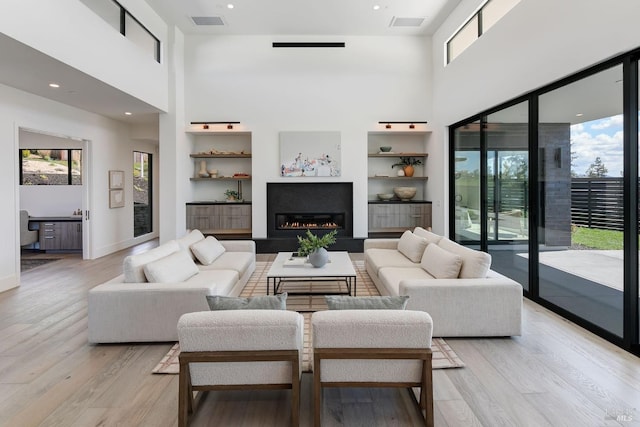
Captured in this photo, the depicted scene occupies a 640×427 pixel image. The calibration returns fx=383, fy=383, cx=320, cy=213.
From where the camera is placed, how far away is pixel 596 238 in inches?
A: 141

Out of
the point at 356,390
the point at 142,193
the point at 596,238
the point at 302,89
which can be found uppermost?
the point at 302,89

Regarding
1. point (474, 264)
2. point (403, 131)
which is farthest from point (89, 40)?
point (403, 131)

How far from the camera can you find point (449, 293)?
3398 millimetres

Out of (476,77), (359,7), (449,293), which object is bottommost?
(449,293)

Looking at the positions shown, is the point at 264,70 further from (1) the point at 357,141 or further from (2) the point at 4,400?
(2) the point at 4,400

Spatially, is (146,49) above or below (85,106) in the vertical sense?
above

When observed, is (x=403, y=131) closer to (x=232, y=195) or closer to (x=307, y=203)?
(x=307, y=203)

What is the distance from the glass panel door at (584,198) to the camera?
11.1ft

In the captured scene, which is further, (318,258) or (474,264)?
(318,258)

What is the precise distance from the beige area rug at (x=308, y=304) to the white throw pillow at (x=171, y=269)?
66 centimetres

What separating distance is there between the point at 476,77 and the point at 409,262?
10.4ft

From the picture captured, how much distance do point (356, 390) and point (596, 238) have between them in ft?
8.94

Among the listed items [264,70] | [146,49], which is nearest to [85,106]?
[146,49]

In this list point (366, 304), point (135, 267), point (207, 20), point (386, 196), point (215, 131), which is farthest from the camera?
point (386, 196)
